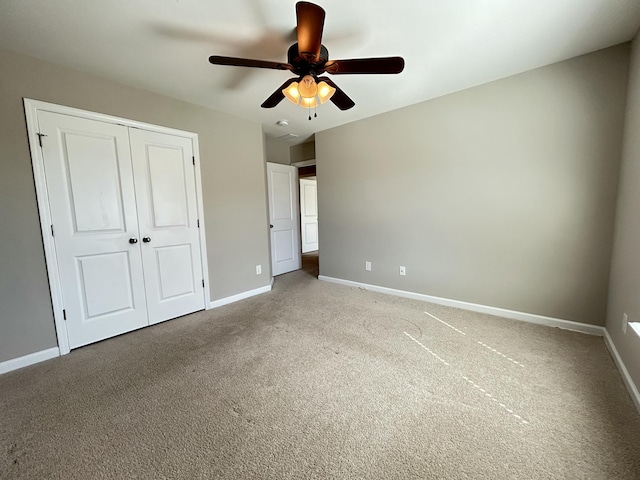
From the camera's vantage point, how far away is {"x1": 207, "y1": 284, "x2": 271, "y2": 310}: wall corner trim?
3.14m

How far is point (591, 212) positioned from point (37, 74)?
466cm

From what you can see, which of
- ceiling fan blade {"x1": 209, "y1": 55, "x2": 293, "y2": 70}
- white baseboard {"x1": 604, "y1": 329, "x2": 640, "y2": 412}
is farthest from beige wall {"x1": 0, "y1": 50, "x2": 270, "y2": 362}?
white baseboard {"x1": 604, "y1": 329, "x2": 640, "y2": 412}

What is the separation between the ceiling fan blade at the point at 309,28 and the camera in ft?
4.10

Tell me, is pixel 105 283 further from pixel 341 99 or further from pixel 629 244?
pixel 629 244

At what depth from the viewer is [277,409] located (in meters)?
1.47

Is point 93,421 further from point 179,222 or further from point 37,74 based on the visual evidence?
point 37,74

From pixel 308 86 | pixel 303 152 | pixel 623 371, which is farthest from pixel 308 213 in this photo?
pixel 623 371

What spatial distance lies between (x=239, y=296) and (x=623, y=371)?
355cm

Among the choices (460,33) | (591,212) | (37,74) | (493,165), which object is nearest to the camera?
(460,33)

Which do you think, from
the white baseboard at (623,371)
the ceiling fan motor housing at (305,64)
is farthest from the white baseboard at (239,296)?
the white baseboard at (623,371)

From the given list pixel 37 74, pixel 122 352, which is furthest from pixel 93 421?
pixel 37 74

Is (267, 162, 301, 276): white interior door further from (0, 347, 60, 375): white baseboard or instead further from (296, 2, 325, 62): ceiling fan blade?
(296, 2, 325, 62): ceiling fan blade

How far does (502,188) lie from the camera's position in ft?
8.23

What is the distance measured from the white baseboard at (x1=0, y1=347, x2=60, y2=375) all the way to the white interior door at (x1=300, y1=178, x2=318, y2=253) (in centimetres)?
473
